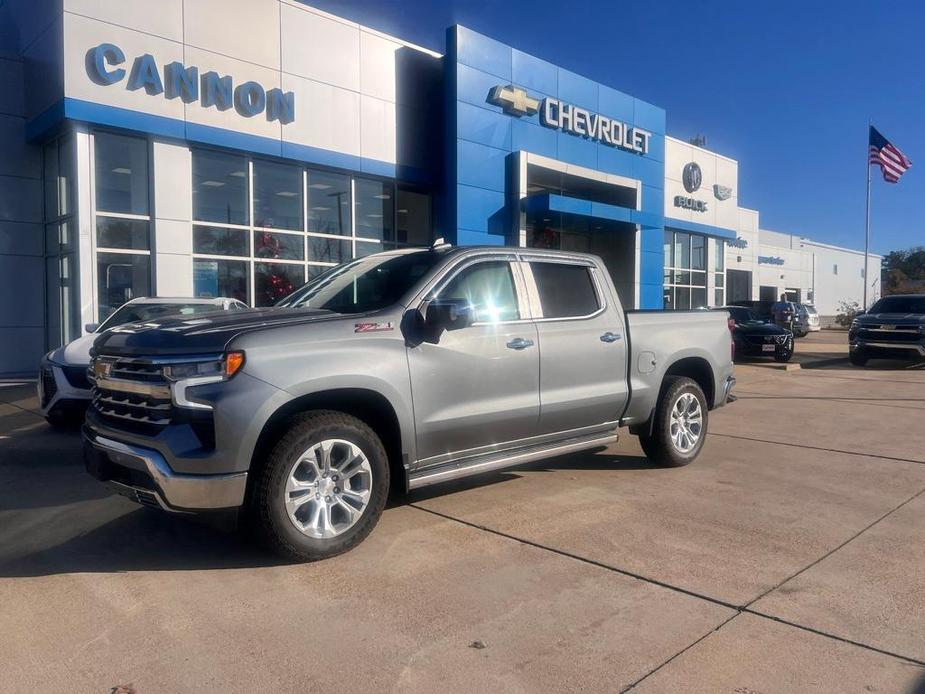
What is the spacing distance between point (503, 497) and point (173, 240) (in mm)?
10530

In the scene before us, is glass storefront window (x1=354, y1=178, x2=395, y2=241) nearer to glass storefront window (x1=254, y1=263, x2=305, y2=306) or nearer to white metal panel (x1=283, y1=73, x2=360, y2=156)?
white metal panel (x1=283, y1=73, x2=360, y2=156)

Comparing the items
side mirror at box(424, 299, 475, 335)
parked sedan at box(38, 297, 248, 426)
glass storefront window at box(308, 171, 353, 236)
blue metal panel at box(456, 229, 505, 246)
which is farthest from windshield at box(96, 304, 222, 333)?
blue metal panel at box(456, 229, 505, 246)

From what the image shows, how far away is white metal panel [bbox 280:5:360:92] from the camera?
50.4 ft

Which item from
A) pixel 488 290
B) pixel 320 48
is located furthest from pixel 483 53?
pixel 488 290

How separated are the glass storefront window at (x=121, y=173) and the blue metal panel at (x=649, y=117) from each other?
15.0 meters

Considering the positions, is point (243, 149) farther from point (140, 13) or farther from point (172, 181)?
point (140, 13)

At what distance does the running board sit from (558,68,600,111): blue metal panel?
16473 mm

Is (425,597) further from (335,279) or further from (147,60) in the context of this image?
(147,60)

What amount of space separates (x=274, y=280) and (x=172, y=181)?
290cm

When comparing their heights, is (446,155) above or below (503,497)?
above

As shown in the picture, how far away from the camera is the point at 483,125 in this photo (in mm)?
18453

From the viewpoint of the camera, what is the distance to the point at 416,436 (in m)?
4.76

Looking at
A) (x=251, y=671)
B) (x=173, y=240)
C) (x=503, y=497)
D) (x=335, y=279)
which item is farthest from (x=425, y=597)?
(x=173, y=240)

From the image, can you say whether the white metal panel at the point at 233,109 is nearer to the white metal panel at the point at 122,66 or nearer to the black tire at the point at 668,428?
the white metal panel at the point at 122,66
